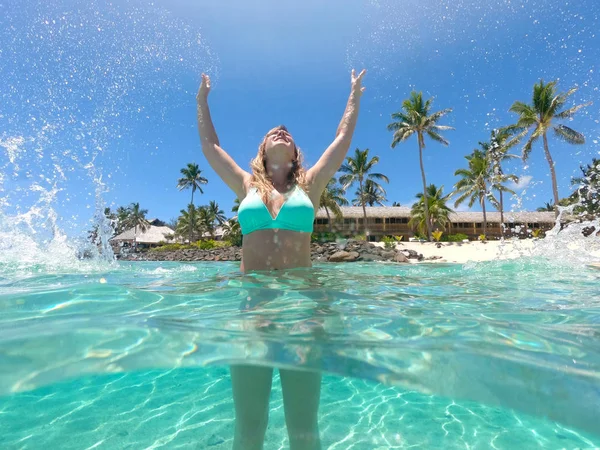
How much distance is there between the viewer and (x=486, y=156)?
136 ft

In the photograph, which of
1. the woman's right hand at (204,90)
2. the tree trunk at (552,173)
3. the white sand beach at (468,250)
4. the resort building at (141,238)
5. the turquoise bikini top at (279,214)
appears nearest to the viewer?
the turquoise bikini top at (279,214)

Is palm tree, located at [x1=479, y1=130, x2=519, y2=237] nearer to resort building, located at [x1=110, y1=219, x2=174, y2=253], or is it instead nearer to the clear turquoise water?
the clear turquoise water

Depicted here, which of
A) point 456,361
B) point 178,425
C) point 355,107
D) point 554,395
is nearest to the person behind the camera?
point 554,395

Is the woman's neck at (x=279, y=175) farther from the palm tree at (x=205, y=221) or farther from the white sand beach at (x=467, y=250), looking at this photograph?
the palm tree at (x=205, y=221)

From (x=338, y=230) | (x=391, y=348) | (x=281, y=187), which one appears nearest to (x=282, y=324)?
(x=391, y=348)

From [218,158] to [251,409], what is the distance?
2.17 m

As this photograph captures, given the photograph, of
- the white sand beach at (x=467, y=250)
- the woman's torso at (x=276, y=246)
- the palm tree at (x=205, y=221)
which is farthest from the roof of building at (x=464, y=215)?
the woman's torso at (x=276, y=246)

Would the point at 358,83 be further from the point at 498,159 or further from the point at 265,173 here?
the point at 498,159

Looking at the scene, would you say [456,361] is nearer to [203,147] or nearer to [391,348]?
[391,348]

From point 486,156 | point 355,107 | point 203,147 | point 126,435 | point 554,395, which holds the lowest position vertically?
point 126,435

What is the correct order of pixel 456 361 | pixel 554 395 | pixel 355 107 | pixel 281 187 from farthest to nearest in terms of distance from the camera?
pixel 355 107 → pixel 281 187 → pixel 456 361 → pixel 554 395

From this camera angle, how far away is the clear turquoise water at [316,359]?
1999 mm

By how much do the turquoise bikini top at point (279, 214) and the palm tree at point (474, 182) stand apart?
1614 inches

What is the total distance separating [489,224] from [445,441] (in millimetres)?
50256
